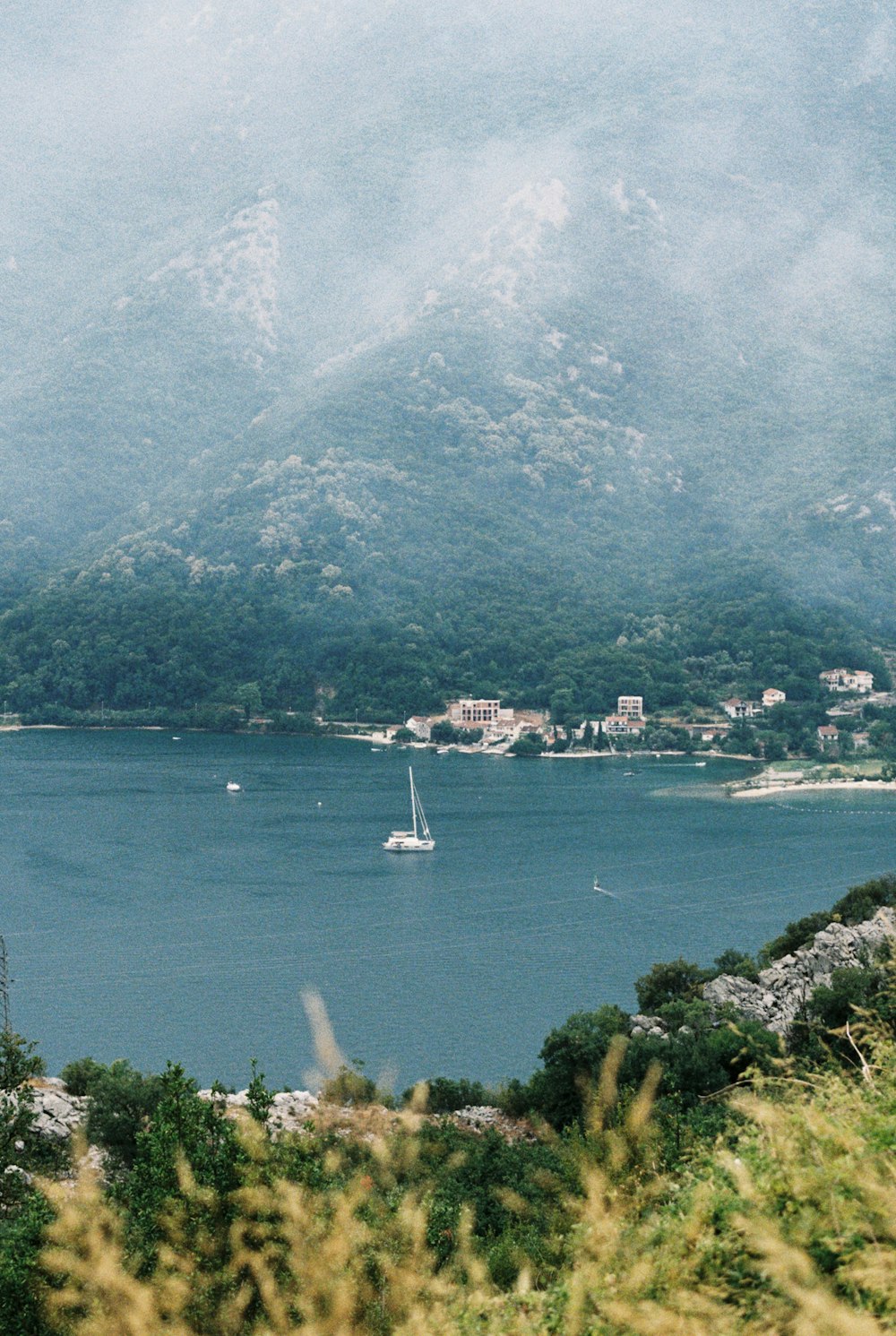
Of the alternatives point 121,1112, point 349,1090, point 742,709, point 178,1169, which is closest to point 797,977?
point 349,1090

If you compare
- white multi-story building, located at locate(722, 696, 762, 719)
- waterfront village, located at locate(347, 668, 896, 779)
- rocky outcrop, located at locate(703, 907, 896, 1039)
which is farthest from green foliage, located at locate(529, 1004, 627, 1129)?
white multi-story building, located at locate(722, 696, 762, 719)

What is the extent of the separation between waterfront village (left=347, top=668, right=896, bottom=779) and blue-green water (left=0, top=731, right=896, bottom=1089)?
16.0 feet

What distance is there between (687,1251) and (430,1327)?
0.68 meters

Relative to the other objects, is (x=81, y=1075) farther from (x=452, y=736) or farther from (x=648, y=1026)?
(x=452, y=736)

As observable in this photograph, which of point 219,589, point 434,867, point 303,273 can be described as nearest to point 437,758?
point 434,867

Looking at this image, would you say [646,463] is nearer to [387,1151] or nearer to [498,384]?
[498,384]

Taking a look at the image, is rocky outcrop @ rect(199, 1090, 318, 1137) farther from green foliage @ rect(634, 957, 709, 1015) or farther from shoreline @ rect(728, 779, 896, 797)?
shoreline @ rect(728, 779, 896, 797)

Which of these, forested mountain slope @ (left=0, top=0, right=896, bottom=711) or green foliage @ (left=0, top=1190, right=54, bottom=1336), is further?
forested mountain slope @ (left=0, top=0, right=896, bottom=711)

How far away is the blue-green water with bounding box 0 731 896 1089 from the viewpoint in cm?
1678

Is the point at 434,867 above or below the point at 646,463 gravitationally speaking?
below

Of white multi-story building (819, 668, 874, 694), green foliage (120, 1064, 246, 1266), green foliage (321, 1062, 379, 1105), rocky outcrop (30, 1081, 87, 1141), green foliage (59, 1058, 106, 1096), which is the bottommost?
green foliage (321, 1062, 379, 1105)

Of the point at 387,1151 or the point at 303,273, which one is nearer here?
the point at 387,1151

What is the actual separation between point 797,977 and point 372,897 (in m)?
12.4

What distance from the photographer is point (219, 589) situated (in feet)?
204
